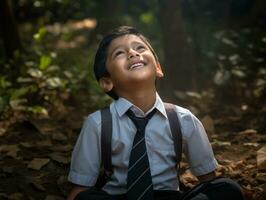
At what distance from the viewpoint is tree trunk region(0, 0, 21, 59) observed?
673 cm

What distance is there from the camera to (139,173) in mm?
2846

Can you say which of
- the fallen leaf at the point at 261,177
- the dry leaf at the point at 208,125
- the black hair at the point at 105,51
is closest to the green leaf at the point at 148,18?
the dry leaf at the point at 208,125

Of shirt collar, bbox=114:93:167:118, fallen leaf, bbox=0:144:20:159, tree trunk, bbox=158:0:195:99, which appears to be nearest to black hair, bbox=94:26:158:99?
shirt collar, bbox=114:93:167:118

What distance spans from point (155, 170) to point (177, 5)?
3.61 metres

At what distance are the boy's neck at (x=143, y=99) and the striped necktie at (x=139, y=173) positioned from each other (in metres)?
0.16

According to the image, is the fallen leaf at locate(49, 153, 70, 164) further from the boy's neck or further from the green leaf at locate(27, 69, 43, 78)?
the green leaf at locate(27, 69, 43, 78)

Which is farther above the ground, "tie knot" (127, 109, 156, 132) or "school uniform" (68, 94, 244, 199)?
"tie knot" (127, 109, 156, 132)

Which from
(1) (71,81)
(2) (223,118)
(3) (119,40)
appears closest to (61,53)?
(1) (71,81)

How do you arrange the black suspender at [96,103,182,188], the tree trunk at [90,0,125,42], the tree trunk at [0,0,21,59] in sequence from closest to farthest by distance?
the black suspender at [96,103,182,188] → the tree trunk at [0,0,21,59] → the tree trunk at [90,0,125,42]

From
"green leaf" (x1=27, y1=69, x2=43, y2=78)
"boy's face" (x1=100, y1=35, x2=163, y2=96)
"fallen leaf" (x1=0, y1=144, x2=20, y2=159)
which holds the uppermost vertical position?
"boy's face" (x1=100, y1=35, x2=163, y2=96)

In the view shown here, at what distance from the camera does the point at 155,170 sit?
2.95m

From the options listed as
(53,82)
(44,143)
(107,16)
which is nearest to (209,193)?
(44,143)

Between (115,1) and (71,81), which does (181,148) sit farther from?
(115,1)

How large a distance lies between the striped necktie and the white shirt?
63 mm
